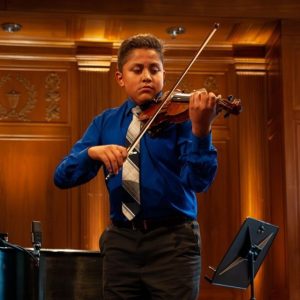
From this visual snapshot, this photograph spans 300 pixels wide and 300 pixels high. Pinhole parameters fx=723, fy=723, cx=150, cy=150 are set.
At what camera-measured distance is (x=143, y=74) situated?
2.44 metres

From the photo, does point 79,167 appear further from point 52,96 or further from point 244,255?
point 52,96

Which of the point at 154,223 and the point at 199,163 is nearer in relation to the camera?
the point at 199,163

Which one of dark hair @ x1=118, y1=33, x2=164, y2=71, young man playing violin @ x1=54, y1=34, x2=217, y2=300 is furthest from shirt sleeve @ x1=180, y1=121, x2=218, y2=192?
dark hair @ x1=118, y1=33, x2=164, y2=71

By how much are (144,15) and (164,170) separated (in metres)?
3.81

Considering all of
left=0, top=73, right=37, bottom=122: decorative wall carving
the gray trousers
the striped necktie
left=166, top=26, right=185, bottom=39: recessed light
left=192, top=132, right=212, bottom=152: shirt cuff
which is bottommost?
the gray trousers

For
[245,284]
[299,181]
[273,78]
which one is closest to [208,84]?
[273,78]

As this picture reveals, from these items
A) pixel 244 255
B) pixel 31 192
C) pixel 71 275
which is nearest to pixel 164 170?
pixel 71 275

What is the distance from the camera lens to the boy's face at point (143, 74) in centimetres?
244

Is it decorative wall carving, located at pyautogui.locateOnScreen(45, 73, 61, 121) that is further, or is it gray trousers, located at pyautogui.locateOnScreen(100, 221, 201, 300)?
decorative wall carving, located at pyautogui.locateOnScreen(45, 73, 61, 121)

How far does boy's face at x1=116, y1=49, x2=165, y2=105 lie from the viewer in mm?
2438

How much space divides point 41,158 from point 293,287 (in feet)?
8.00

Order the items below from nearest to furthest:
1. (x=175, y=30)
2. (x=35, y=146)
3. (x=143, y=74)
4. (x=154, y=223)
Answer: (x=154, y=223), (x=143, y=74), (x=175, y=30), (x=35, y=146)

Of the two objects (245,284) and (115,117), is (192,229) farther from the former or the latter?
(245,284)

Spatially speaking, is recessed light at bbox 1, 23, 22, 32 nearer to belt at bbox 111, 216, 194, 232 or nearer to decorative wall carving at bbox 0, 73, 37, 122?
decorative wall carving at bbox 0, 73, 37, 122
